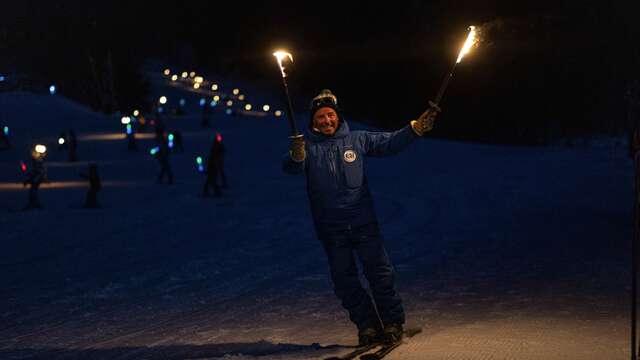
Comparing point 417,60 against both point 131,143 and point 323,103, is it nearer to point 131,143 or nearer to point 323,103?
point 131,143

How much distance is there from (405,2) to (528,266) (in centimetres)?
6055

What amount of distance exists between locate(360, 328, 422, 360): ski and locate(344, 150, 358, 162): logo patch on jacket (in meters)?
1.27

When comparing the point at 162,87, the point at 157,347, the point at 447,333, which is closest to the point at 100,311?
the point at 157,347

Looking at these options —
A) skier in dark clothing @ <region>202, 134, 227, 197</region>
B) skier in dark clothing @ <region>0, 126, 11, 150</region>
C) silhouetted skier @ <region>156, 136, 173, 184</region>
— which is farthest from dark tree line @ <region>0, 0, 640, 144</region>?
skier in dark clothing @ <region>202, 134, 227, 197</region>

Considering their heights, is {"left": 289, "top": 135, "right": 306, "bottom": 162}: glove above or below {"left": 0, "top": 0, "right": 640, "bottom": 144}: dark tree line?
below

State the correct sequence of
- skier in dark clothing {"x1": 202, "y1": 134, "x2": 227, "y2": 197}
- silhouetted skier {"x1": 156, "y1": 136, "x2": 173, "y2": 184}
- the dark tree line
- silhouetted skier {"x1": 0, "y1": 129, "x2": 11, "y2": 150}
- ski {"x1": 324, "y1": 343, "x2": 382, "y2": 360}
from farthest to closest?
1. the dark tree line
2. silhouetted skier {"x1": 0, "y1": 129, "x2": 11, "y2": 150}
3. silhouetted skier {"x1": 156, "y1": 136, "x2": 173, "y2": 184}
4. skier in dark clothing {"x1": 202, "y1": 134, "x2": 227, "y2": 197}
5. ski {"x1": 324, "y1": 343, "x2": 382, "y2": 360}

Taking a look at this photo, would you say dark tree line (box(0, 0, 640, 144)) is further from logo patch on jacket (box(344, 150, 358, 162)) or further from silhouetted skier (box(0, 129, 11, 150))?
logo patch on jacket (box(344, 150, 358, 162))

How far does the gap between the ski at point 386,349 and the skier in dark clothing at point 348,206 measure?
0.07 meters

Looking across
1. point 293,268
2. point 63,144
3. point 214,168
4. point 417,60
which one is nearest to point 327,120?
point 293,268

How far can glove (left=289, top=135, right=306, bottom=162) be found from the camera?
7.59 m

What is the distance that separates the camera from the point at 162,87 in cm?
10575

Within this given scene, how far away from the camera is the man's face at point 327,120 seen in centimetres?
783

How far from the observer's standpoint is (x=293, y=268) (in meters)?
14.5

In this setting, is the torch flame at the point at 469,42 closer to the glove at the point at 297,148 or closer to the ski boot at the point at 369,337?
the glove at the point at 297,148
